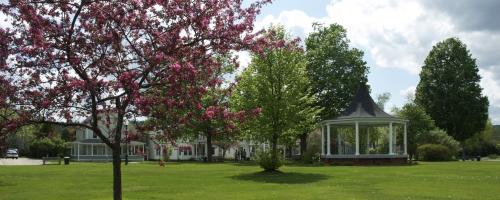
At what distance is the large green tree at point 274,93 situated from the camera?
35875mm

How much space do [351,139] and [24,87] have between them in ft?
186

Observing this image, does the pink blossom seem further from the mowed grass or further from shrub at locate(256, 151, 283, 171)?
shrub at locate(256, 151, 283, 171)

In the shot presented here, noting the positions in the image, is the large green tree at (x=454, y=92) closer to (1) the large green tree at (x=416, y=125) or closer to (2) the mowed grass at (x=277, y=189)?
(1) the large green tree at (x=416, y=125)

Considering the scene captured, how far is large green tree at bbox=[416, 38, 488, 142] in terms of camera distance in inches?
2739

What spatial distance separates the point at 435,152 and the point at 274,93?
23.4 metres

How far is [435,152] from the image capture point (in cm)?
5297

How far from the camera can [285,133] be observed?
3716cm

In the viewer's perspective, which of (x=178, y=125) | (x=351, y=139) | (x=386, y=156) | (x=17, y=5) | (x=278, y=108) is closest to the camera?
(x=17, y=5)

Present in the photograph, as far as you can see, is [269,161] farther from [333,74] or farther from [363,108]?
[333,74]

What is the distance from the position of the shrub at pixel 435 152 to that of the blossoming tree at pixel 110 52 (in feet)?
154

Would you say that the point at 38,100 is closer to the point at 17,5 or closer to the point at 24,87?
the point at 24,87

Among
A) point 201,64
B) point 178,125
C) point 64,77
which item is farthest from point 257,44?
point 64,77

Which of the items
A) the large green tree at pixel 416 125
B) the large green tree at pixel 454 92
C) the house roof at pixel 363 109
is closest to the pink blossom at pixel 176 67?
the house roof at pixel 363 109

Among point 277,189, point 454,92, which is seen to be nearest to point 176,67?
point 277,189
